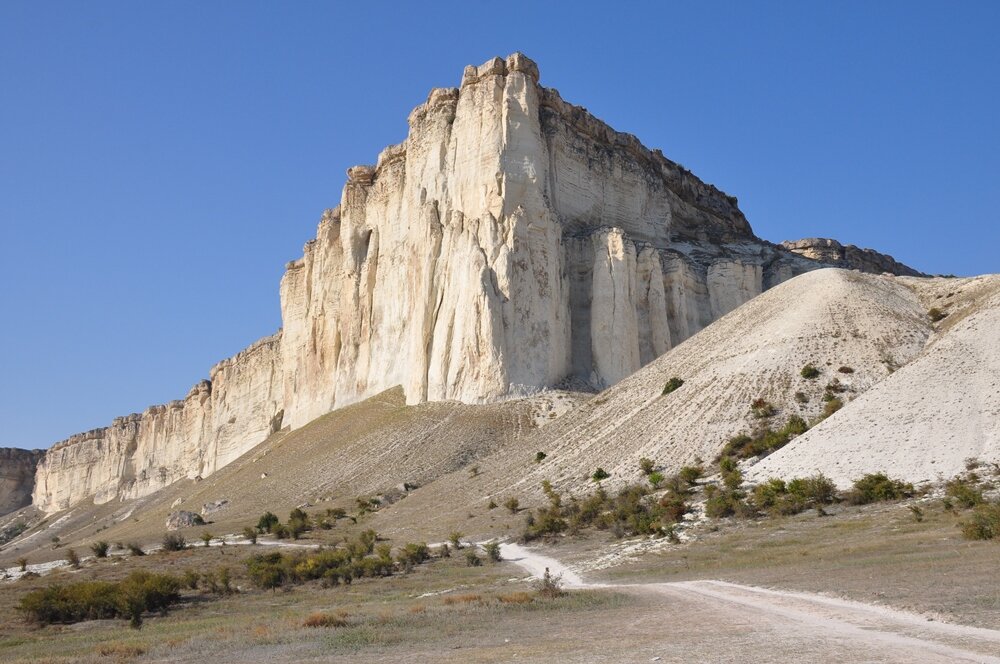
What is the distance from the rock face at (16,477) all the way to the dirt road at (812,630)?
14933 cm

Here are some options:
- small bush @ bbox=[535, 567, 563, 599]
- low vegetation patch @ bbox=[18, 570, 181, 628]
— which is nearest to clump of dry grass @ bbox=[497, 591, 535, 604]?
small bush @ bbox=[535, 567, 563, 599]

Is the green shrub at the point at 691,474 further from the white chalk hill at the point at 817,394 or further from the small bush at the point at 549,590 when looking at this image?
the small bush at the point at 549,590

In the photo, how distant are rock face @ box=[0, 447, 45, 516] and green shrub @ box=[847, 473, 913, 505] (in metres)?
146

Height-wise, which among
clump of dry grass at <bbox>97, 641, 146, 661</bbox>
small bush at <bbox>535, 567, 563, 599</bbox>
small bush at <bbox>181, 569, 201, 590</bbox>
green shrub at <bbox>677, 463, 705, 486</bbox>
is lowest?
clump of dry grass at <bbox>97, 641, 146, 661</bbox>

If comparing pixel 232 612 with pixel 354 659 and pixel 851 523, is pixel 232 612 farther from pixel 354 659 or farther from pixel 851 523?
pixel 851 523

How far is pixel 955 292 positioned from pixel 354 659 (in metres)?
36.9

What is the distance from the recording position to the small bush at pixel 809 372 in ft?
112

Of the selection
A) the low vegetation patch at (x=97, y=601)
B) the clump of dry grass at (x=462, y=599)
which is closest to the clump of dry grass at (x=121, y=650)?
→ the low vegetation patch at (x=97, y=601)

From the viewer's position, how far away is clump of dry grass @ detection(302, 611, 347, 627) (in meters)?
14.9

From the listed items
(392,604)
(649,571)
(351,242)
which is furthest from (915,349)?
(351,242)

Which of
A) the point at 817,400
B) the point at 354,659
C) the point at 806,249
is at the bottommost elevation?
the point at 354,659

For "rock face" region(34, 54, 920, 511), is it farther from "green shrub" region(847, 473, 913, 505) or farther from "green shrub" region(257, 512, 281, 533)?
"green shrub" region(847, 473, 913, 505)

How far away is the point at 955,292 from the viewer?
3975 centimetres

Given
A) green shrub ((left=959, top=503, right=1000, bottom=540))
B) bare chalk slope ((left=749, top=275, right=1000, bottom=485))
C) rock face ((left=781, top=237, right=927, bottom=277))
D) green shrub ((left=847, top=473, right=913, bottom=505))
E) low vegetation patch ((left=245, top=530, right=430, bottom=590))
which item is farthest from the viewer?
rock face ((left=781, top=237, right=927, bottom=277))
